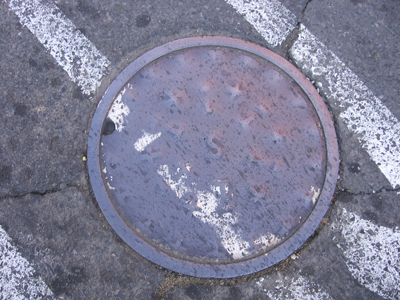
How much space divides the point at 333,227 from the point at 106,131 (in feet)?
4.48

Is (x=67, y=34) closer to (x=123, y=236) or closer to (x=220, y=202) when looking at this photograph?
(x=123, y=236)

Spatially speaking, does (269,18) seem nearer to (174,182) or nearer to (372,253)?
(174,182)

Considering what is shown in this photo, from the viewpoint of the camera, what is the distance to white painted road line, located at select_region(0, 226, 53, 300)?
4.95 ft

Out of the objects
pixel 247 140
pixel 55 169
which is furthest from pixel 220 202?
pixel 55 169

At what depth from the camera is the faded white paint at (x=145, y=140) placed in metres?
1.52

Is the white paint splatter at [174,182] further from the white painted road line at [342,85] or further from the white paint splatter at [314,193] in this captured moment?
the white painted road line at [342,85]

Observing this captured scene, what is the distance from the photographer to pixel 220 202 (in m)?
1.50

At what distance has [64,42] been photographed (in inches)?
65.3

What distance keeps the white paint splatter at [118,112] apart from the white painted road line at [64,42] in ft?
0.55

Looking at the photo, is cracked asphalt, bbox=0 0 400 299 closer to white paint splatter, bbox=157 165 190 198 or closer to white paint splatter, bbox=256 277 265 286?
white paint splatter, bbox=256 277 265 286

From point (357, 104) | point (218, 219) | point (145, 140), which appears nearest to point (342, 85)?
point (357, 104)

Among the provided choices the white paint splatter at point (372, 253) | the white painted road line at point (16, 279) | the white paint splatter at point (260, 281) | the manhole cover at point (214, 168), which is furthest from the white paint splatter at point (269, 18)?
the white painted road line at point (16, 279)

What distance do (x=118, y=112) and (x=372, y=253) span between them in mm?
1588

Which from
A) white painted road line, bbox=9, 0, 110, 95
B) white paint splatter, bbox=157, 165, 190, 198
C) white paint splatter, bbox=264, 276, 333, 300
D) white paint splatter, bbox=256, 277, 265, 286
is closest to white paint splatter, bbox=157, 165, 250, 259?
white paint splatter, bbox=157, 165, 190, 198
